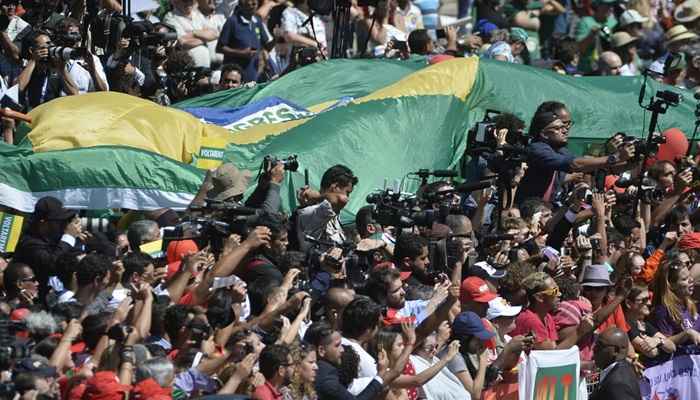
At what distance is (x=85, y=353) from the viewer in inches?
403

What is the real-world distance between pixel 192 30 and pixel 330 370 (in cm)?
927

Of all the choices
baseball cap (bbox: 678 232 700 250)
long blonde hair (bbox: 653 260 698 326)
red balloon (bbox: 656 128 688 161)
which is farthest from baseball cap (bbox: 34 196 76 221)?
red balloon (bbox: 656 128 688 161)

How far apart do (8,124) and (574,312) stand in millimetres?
4735

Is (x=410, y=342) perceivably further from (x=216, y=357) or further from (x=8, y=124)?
(x=8, y=124)

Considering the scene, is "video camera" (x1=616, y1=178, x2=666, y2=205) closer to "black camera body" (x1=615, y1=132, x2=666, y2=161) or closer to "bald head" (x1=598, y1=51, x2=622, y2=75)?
"black camera body" (x1=615, y1=132, x2=666, y2=161)

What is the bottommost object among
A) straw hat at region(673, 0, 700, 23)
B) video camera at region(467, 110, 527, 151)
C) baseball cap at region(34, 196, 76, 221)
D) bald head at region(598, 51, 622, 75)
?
straw hat at region(673, 0, 700, 23)

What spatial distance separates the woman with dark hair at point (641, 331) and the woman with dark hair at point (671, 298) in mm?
325

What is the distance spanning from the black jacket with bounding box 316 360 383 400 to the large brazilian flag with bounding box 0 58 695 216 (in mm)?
3794

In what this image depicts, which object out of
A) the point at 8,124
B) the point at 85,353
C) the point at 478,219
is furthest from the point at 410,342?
the point at 8,124

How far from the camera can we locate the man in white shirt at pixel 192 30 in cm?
1928

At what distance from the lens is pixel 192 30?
1942 cm

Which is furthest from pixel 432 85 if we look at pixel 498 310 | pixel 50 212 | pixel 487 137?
pixel 50 212

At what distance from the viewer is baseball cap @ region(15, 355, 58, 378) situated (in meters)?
9.08

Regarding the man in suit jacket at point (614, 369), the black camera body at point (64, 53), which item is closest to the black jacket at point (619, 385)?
the man in suit jacket at point (614, 369)
